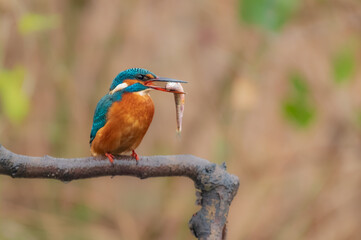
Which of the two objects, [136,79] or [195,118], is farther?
[195,118]

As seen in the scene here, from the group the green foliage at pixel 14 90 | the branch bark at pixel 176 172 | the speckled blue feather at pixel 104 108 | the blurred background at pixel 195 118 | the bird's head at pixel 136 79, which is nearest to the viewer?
the branch bark at pixel 176 172

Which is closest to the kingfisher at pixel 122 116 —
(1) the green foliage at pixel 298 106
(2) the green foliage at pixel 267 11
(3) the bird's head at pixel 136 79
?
(3) the bird's head at pixel 136 79

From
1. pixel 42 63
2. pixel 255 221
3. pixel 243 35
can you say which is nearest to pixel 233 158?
pixel 255 221

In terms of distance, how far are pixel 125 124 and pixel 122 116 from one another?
0.05 feet

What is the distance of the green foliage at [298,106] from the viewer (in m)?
2.09

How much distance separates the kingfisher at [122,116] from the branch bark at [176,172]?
76mm

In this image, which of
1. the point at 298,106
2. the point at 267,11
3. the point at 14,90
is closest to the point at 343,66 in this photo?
the point at 298,106

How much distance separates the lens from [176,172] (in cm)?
89

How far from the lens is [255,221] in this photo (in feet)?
11.6

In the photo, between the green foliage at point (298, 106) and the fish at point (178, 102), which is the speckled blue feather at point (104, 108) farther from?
the green foliage at point (298, 106)

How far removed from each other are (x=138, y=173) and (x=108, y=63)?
94.6 inches

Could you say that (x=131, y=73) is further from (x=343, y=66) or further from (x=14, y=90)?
(x=343, y=66)

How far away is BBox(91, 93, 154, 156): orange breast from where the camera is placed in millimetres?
999

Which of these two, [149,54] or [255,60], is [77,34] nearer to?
[149,54]
